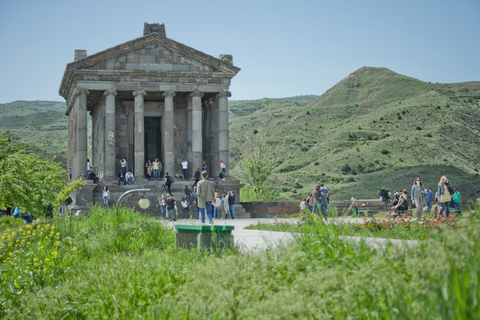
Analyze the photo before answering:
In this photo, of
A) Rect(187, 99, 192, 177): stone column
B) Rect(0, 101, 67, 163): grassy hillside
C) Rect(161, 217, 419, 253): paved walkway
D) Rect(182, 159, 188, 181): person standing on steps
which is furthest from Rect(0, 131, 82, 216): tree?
Rect(0, 101, 67, 163): grassy hillside

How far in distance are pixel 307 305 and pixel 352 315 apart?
428 millimetres

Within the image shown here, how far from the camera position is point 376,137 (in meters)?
78.4

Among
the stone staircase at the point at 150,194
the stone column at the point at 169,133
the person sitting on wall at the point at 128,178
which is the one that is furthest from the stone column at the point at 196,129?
the person sitting on wall at the point at 128,178

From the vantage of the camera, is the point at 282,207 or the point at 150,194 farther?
the point at 282,207

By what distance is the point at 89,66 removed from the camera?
108 ft

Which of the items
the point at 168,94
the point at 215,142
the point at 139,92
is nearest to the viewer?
the point at 139,92

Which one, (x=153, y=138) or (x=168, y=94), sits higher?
(x=168, y=94)

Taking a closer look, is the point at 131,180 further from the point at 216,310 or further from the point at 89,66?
the point at 216,310

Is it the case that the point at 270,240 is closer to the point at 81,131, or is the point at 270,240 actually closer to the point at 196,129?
the point at 196,129

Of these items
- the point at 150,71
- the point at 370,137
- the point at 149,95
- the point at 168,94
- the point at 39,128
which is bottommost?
the point at 168,94

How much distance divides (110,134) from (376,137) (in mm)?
52571

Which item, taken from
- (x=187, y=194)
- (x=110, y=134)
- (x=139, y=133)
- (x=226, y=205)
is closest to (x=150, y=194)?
(x=187, y=194)

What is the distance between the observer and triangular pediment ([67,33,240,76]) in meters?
33.0

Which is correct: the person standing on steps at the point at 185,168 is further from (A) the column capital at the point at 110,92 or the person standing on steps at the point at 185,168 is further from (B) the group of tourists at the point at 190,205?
(A) the column capital at the point at 110,92
